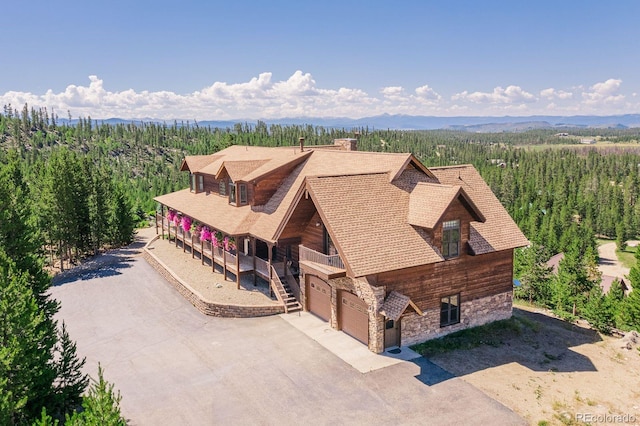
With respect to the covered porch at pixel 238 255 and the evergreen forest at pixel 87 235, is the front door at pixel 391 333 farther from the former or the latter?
the evergreen forest at pixel 87 235

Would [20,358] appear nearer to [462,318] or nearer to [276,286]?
[276,286]

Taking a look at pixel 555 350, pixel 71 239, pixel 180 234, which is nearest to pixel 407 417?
pixel 555 350

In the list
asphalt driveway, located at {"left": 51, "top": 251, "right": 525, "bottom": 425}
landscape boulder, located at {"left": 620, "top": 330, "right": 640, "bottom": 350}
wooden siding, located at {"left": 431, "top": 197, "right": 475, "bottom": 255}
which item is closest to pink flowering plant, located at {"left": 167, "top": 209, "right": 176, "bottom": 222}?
asphalt driveway, located at {"left": 51, "top": 251, "right": 525, "bottom": 425}

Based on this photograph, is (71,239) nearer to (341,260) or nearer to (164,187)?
(341,260)

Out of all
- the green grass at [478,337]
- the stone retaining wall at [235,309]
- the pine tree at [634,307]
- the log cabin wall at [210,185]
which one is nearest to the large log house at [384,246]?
the green grass at [478,337]

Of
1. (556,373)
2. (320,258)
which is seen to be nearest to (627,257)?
(556,373)
